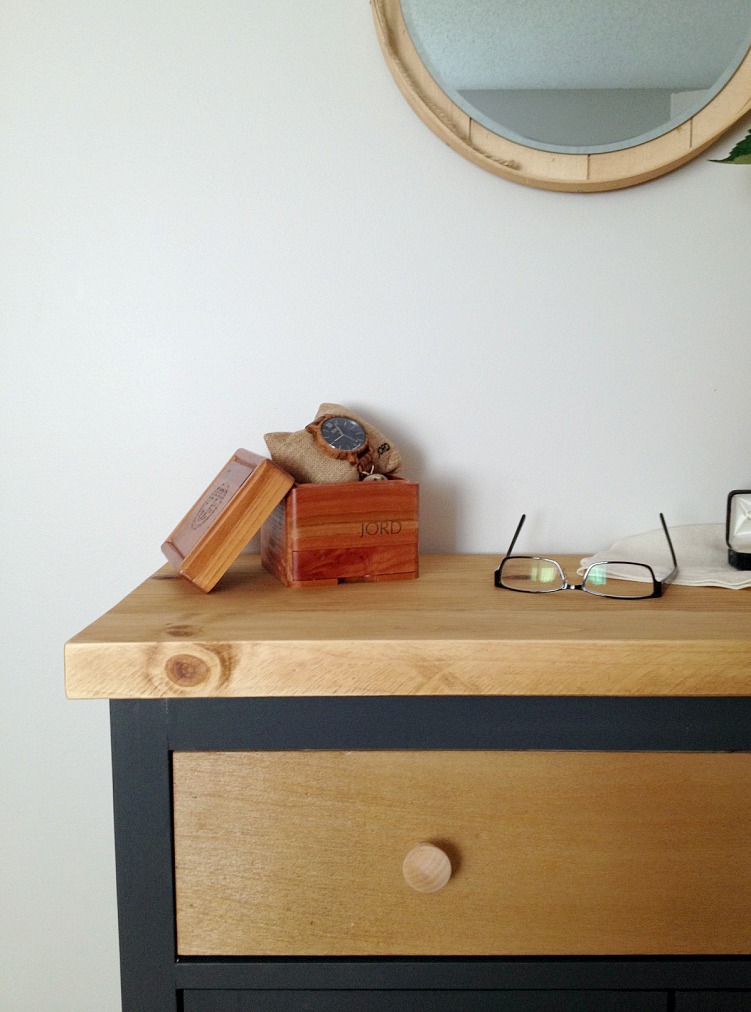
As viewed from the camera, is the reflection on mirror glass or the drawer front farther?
the reflection on mirror glass

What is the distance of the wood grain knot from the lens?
0.64m

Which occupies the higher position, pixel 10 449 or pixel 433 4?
pixel 433 4

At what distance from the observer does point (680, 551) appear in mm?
972

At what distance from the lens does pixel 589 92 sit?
104 cm

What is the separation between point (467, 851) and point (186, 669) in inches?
11.0

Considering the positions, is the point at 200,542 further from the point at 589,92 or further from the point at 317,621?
the point at 589,92

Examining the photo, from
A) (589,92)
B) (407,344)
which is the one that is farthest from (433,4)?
(407,344)

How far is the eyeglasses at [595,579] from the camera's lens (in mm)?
826

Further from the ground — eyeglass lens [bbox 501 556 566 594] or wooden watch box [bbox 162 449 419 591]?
wooden watch box [bbox 162 449 419 591]

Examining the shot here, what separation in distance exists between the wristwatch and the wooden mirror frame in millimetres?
411

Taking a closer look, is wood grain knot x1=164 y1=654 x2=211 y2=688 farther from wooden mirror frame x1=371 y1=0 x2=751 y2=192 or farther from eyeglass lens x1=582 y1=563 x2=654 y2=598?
wooden mirror frame x1=371 y1=0 x2=751 y2=192

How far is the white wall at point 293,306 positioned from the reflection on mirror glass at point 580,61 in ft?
0.23

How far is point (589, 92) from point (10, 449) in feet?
3.02

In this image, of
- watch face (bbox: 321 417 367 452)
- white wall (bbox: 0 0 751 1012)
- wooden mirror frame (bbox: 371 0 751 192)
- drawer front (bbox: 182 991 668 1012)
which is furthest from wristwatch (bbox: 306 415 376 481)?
drawer front (bbox: 182 991 668 1012)
